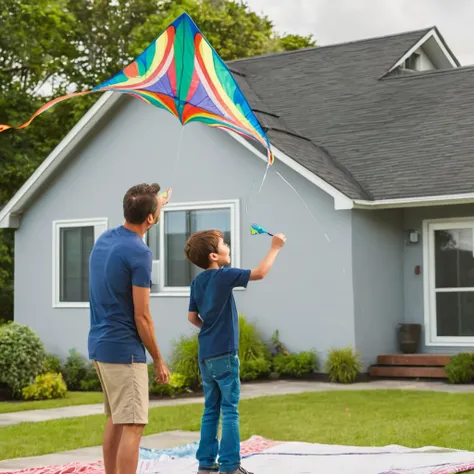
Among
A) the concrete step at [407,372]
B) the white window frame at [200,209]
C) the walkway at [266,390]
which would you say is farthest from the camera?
the white window frame at [200,209]

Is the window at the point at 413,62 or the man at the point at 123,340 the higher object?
the window at the point at 413,62

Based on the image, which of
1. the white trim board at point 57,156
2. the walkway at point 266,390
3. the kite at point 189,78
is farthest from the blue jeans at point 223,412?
the white trim board at point 57,156

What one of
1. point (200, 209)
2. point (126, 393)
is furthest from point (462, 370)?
point (126, 393)

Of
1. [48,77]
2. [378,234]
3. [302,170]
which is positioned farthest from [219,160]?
[48,77]

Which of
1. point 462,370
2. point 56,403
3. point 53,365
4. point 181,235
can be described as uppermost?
point 181,235

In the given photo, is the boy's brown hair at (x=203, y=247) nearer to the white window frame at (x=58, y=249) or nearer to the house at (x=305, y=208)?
the house at (x=305, y=208)

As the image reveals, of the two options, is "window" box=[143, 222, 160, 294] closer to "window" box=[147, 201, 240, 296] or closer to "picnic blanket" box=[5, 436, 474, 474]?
"window" box=[147, 201, 240, 296]

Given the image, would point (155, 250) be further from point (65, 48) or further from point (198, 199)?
point (65, 48)

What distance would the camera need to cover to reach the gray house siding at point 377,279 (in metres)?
14.3

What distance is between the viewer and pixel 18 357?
44.1 ft

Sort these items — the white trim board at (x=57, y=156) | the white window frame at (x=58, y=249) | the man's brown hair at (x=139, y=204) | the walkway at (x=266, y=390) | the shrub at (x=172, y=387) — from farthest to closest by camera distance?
the white window frame at (x=58, y=249) → the white trim board at (x=57, y=156) → the shrub at (x=172, y=387) → the walkway at (x=266, y=390) → the man's brown hair at (x=139, y=204)

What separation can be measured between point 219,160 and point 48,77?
1470 cm

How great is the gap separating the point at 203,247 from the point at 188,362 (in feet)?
25.3

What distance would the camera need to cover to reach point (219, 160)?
50.9 feet
